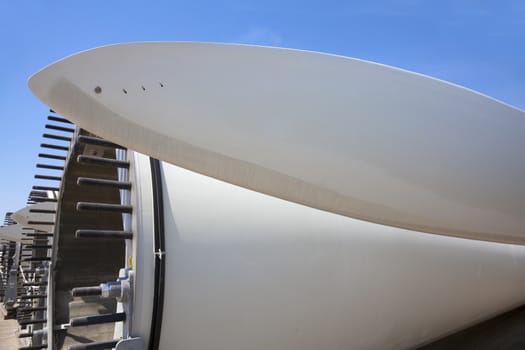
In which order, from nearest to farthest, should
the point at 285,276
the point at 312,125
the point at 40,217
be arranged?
the point at 312,125, the point at 285,276, the point at 40,217

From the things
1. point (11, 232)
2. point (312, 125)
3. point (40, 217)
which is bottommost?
point (11, 232)

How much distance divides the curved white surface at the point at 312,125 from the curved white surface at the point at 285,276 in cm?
33

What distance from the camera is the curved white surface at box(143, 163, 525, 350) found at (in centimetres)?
154

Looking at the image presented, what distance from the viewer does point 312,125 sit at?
137 cm

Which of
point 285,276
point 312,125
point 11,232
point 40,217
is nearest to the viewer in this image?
point 312,125

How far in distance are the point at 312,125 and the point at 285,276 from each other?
741 mm

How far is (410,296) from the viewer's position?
216 cm

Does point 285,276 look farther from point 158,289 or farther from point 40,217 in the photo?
point 40,217

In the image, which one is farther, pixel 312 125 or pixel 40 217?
pixel 40 217

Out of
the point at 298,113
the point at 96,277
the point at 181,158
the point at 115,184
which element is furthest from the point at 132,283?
the point at 96,277

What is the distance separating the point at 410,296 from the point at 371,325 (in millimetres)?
335

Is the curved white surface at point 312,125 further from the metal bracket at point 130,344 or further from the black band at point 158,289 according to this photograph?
the metal bracket at point 130,344

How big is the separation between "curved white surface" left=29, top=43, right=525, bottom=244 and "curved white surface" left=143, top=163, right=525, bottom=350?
33 cm

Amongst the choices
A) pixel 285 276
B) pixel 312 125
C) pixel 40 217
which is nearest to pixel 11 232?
pixel 40 217
